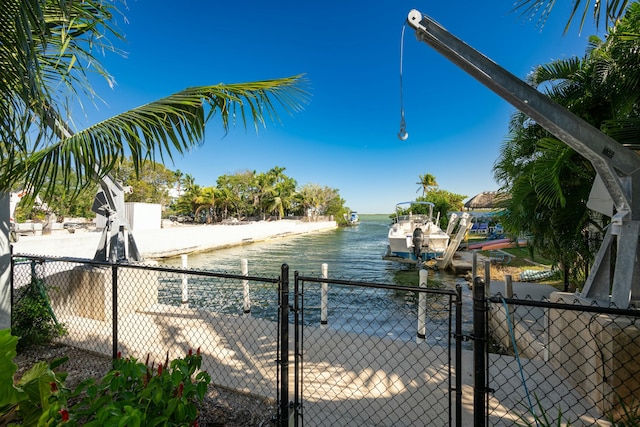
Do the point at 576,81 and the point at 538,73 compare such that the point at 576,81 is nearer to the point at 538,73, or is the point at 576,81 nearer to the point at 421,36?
the point at 538,73

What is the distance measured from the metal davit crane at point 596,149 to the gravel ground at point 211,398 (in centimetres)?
322

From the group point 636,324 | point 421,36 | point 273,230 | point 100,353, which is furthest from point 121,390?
point 273,230

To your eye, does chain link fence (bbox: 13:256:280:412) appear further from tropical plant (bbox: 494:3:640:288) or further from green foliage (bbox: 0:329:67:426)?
tropical plant (bbox: 494:3:640:288)

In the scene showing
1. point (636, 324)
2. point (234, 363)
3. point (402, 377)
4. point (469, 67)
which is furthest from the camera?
point (234, 363)

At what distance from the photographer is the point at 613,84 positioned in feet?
13.9

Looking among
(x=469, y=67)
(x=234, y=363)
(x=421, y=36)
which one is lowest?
(x=234, y=363)

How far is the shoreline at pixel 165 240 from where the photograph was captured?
12258 millimetres

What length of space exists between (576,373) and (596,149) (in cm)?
220

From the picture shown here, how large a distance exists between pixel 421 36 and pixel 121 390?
3621 millimetres

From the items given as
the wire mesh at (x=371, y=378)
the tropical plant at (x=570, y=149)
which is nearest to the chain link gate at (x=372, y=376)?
the wire mesh at (x=371, y=378)

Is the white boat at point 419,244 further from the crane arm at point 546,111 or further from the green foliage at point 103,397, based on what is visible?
the green foliage at point 103,397

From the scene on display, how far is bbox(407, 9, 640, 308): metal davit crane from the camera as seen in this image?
2650 mm

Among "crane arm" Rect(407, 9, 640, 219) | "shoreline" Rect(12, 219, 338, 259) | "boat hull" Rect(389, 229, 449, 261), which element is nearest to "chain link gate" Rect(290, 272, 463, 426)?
"crane arm" Rect(407, 9, 640, 219)

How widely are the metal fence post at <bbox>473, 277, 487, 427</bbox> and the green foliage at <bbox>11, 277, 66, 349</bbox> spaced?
499cm
